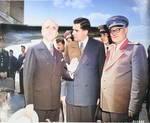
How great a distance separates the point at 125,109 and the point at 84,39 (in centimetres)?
140

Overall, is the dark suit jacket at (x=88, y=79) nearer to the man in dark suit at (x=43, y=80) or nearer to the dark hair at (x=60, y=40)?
the man in dark suit at (x=43, y=80)

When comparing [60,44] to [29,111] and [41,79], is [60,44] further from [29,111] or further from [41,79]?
[29,111]

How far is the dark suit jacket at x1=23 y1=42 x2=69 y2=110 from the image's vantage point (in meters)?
2.72

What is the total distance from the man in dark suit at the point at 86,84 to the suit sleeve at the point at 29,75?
25.7 inches

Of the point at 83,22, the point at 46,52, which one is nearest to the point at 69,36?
the point at 83,22

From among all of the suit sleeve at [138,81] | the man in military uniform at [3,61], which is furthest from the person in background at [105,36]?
the man in military uniform at [3,61]

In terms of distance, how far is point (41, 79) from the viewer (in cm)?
273

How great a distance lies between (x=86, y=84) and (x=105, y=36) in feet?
3.06

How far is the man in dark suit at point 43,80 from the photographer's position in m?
2.72

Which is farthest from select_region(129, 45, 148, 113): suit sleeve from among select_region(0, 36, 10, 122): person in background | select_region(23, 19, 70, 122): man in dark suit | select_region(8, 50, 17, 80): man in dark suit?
select_region(0, 36, 10, 122): person in background

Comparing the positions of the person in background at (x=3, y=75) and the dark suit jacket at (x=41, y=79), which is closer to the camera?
the dark suit jacket at (x=41, y=79)

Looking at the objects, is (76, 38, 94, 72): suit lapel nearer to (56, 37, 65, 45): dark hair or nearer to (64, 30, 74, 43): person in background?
(64, 30, 74, 43): person in background

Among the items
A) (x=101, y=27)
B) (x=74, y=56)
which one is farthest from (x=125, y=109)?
(x=101, y=27)

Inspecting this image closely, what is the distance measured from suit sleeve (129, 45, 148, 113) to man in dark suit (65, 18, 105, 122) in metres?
0.55
